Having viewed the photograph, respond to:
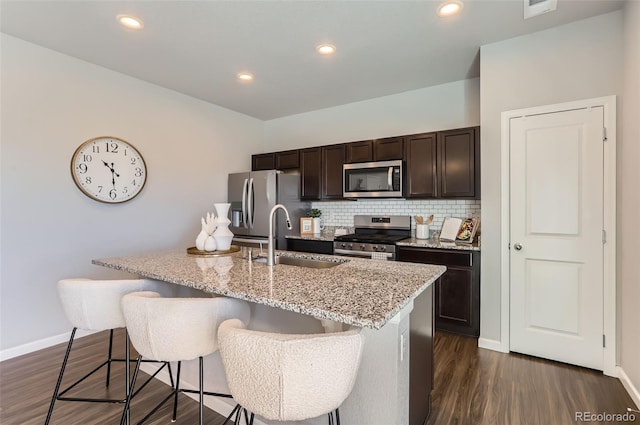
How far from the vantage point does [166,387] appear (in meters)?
2.21

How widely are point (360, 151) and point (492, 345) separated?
2506mm

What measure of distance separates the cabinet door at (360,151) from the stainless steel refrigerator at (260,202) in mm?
871

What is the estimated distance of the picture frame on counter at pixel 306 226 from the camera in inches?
174

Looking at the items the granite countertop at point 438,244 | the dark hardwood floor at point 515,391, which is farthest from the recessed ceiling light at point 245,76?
the dark hardwood floor at point 515,391

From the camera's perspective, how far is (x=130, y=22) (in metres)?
2.41

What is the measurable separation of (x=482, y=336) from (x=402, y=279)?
1880 millimetres

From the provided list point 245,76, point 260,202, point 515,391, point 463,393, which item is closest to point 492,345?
point 515,391

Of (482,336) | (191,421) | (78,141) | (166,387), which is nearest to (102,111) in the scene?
(78,141)

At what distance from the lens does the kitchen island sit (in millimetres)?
1191

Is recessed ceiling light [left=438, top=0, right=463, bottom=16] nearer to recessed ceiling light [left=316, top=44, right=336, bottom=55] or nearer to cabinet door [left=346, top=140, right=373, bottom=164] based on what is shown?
recessed ceiling light [left=316, top=44, right=336, bottom=55]

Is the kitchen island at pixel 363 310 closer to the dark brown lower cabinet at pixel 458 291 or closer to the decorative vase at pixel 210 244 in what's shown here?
the decorative vase at pixel 210 244

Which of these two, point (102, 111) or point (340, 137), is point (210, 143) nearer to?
point (102, 111)

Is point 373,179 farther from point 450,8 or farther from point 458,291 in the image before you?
point 450,8

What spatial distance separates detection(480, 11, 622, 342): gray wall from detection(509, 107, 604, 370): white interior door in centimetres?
14
